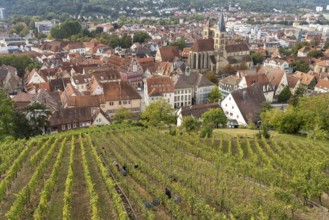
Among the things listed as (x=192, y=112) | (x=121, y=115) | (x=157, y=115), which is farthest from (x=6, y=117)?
(x=192, y=112)

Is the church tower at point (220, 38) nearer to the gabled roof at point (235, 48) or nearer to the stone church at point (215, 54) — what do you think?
the stone church at point (215, 54)

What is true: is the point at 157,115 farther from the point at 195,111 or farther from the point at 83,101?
the point at 83,101

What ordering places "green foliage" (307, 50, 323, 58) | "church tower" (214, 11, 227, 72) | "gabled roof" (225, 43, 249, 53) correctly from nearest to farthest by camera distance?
"church tower" (214, 11, 227, 72) → "gabled roof" (225, 43, 249, 53) → "green foliage" (307, 50, 323, 58)

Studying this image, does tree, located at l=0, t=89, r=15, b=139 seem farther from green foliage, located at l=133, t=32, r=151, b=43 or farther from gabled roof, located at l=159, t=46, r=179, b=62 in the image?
green foliage, located at l=133, t=32, r=151, b=43

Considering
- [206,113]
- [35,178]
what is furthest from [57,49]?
[35,178]

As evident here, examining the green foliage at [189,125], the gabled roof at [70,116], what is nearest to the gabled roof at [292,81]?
the green foliage at [189,125]

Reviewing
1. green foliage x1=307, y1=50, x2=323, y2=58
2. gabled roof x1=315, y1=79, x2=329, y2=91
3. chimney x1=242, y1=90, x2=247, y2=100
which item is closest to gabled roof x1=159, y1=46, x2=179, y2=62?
gabled roof x1=315, y1=79, x2=329, y2=91

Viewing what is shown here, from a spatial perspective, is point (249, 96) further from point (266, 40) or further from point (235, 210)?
point (266, 40)
